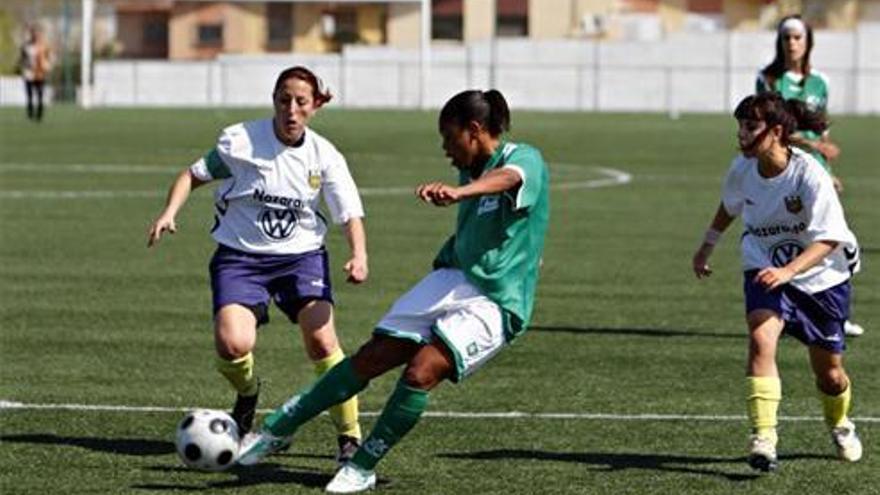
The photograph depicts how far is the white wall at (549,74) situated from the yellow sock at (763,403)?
70014 millimetres

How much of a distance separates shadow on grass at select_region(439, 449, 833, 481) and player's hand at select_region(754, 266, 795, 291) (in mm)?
877

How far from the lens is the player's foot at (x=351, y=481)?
10234mm

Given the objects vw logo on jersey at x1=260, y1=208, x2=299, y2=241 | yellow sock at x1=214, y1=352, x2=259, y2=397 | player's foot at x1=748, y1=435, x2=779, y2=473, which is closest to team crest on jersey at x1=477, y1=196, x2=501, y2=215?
vw logo on jersey at x1=260, y1=208, x2=299, y2=241

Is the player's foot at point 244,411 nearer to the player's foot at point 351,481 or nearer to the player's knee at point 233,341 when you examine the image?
the player's knee at point 233,341

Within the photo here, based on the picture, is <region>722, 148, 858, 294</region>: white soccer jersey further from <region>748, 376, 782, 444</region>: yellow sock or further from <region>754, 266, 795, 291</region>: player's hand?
<region>748, 376, 782, 444</region>: yellow sock

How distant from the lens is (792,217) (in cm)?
1117

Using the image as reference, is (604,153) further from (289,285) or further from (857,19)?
(857,19)

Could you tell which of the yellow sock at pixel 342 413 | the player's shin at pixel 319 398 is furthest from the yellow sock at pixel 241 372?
Result: the player's shin at pixel 319 398

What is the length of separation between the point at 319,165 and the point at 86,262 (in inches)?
411

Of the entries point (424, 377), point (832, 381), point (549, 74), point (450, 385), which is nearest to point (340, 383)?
point (424, 377)

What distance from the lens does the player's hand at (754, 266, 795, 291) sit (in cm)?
1073

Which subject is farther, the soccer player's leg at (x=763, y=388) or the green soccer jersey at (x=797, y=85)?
the green soccer jersey at (x=797, y=85)

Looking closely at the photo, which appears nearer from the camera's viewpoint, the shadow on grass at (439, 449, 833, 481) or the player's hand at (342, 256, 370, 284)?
the player's hand at (342, 256, 370, 284)

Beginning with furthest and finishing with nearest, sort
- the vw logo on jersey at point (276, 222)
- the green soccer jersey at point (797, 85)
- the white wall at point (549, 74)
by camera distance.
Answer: the white wall at point (549, 74) → the green soccer jersey at point (797, 85) → the vw logo on jersey at point (276, 222)
